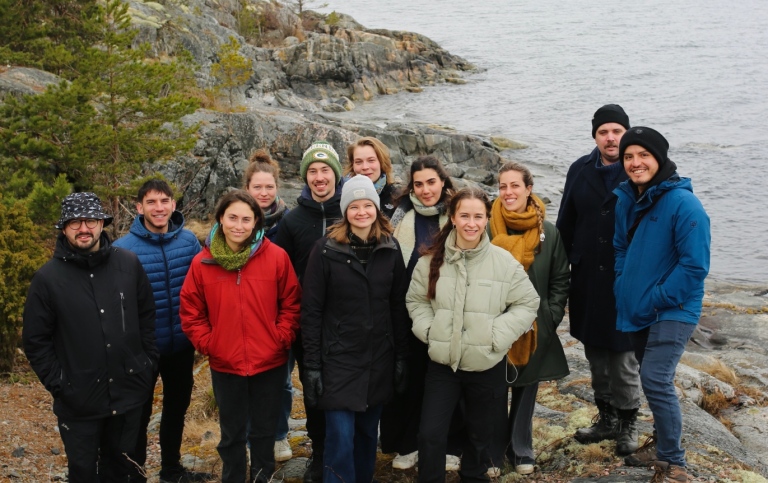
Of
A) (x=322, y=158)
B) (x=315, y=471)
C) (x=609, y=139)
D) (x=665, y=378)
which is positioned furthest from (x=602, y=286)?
(x=315, y=471)

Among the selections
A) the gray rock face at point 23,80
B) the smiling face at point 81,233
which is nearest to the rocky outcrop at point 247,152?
the gray rock face at point 23,80

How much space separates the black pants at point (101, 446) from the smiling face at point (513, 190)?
3.07 m

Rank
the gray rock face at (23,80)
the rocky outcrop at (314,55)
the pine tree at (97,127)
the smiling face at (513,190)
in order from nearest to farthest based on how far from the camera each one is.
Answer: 1. the smiling face at (513,190)
2. the pine tree at (97,127)
3. the gray rock face at (23,80)
4. the rocky outcrop at (314,55)

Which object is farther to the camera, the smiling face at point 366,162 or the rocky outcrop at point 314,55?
the rocky outcrop at point 314,55

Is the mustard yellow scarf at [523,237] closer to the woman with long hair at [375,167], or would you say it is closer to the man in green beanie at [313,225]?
the woman with long hair at [375,167]

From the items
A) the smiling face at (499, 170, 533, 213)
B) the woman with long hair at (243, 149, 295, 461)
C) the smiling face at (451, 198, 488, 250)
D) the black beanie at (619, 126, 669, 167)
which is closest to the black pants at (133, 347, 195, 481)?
the woman with long hair at (243, 149, 295, 461)

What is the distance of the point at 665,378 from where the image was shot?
444 cm

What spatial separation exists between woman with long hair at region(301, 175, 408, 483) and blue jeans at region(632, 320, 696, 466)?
5.85 ft

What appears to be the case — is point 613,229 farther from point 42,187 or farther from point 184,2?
point 184,2

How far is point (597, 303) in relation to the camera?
5.31m

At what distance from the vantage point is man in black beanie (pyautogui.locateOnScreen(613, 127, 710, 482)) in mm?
4309

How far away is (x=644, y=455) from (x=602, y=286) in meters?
1.30

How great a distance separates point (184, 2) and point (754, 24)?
2178 inches

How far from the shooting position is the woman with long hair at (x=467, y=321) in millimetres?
4582
